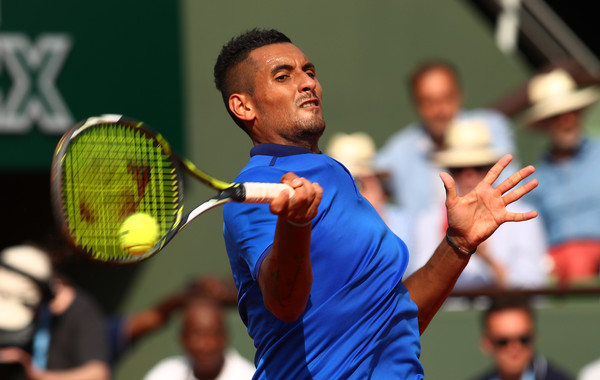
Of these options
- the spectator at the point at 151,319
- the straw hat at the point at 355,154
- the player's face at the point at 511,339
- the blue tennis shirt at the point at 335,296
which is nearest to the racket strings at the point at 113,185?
the blue tennis shirt at the point at 335,296

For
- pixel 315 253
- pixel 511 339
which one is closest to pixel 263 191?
pixel 315 253

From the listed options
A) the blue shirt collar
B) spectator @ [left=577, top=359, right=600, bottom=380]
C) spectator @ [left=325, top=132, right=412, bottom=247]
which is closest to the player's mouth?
the blue shirt collar

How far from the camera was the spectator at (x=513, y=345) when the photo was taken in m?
5.55

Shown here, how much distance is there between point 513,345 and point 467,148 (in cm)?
124

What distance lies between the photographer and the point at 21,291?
20.8 feet

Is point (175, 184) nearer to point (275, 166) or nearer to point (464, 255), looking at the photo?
point (275, 166)

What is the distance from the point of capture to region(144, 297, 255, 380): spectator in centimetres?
582

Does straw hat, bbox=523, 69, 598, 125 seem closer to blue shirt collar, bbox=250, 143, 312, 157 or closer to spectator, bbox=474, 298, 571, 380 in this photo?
spectator, bbox=474, 298, 571, 380

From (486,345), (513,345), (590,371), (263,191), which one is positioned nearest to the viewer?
(263,191)

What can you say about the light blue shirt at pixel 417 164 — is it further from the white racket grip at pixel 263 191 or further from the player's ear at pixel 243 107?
the white racket grip at pixel 263 191

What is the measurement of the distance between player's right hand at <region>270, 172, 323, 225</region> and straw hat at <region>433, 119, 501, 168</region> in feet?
11.9

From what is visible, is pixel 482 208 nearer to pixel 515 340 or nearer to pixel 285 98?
pixel 285 98

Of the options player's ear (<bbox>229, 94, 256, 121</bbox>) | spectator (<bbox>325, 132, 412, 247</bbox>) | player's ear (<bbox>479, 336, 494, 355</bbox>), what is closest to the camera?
player's ear (<bbox>229, 94, 256, 121</bbox>)

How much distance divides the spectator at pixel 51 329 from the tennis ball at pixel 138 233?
358 cm
